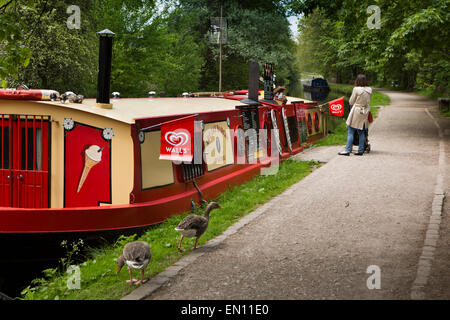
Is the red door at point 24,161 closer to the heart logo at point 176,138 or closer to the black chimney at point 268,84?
the heart logo at point 176,138

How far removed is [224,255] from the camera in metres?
6.33

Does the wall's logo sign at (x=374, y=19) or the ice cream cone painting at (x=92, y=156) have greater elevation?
the wall's logo sign at (x=374, y=19)

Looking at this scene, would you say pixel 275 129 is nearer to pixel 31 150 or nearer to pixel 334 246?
pixel 31 150

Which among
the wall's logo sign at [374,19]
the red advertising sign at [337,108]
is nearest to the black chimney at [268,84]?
the red advertising sign at [337,108]

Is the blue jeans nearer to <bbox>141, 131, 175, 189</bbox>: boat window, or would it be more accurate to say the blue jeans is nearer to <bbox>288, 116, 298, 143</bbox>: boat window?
<bbox>288, 116, 298, 143</bbox>: boat window

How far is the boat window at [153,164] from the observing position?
8.25m

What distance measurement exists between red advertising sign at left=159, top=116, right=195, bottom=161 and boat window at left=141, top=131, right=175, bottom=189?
0.34 m

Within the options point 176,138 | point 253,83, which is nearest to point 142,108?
point 176,138

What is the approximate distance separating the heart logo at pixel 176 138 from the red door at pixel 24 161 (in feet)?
5.80

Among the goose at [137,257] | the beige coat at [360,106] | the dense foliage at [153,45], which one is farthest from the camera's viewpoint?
the dense foliage at [153,45]

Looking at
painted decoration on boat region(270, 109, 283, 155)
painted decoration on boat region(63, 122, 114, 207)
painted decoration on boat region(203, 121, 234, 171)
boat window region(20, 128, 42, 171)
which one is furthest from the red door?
painted decoration on boat region(270, 109, 283, 155)

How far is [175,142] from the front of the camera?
806 cm

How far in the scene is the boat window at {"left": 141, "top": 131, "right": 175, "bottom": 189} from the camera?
825cm

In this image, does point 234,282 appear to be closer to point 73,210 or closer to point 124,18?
point 73,210
